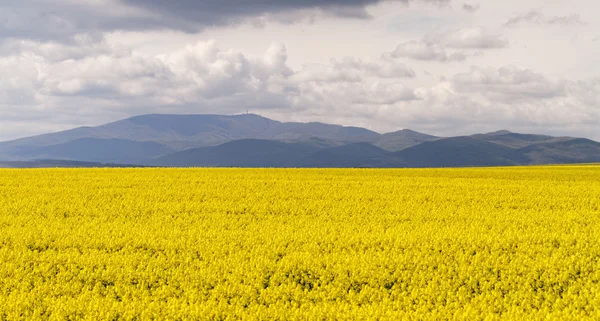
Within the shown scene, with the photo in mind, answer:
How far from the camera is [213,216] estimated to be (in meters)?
23.5

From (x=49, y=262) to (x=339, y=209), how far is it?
42.0 feet

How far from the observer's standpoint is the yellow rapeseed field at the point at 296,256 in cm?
1260

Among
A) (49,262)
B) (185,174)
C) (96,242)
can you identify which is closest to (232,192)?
(185,174)

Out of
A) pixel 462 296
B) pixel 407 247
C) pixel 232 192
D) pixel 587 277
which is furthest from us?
pixel 232 192

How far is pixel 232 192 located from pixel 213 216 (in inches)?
265

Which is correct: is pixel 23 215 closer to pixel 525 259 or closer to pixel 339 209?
pixel 339 209

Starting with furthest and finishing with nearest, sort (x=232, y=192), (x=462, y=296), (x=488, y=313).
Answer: (x=232, y=192) → (x=462, y=296) → (x=488, y=313)

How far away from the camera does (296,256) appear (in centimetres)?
1590

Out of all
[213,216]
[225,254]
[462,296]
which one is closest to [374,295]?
[462,296]

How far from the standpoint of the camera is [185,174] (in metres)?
39.2

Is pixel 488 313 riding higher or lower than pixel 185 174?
lower

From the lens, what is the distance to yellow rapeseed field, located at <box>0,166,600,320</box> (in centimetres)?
1260

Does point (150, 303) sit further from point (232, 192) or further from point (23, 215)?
point (232, 192)

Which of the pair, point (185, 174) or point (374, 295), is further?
point (185, 174)
